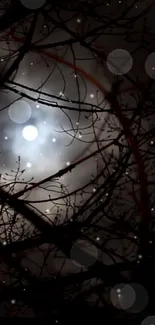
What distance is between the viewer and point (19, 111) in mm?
3619

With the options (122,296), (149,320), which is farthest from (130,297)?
(149,320)

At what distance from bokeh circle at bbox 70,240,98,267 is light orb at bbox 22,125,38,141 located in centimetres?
87

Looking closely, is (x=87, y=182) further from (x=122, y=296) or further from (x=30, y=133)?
(x=122, y=296)

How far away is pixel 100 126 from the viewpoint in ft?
11.8

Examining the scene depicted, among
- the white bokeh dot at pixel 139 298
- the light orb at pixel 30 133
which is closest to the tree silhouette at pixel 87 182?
the white bokeh dot at pixel 139 298

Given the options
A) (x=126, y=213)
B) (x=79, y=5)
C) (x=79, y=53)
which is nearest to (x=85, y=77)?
(x=79, y=53)

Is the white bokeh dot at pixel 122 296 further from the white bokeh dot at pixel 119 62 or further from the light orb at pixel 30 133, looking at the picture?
the white bokeh dot at pixel 119 62

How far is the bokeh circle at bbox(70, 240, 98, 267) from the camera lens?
3312 millimetres

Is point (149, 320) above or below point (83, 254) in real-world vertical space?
below

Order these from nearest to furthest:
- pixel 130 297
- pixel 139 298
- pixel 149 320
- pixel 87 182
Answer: pixel 149 320
pixel 139 298
pixel 130 297
pixel 87 182

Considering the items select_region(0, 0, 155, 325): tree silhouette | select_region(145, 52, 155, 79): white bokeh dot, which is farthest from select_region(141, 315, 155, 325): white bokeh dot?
select_region(145, 52, 155, 79): white bokeh dot

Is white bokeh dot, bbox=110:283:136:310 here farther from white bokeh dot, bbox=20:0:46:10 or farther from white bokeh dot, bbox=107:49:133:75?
white bokeh dot, bbox=20:0:46:10

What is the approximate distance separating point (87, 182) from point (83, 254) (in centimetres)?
55

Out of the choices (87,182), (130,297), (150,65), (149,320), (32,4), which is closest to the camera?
(32,4)
